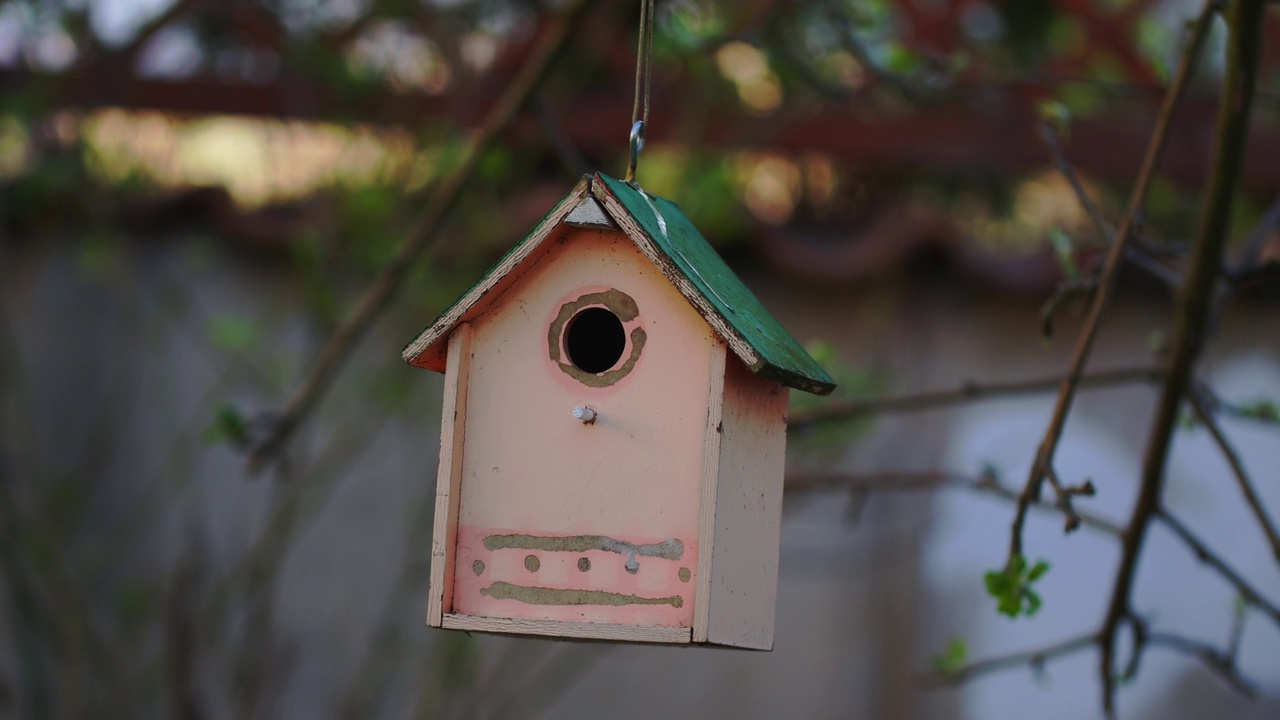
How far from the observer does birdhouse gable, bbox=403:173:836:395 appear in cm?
196

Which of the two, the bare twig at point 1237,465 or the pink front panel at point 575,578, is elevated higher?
the bare twig at point 1237,465

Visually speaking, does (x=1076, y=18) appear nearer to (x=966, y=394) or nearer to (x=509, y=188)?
(x=509, y=188)

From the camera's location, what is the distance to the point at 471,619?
2.03 meters

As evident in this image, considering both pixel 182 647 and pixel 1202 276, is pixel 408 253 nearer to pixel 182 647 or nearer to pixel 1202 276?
pixel 1202 276

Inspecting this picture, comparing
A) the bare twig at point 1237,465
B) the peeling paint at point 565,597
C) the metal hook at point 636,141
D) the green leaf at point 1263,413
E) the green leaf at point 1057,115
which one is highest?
the green leaf at point 1057,115

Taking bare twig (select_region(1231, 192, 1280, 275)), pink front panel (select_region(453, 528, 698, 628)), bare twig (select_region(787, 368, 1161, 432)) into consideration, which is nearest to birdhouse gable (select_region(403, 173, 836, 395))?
pink front panel (select_region(453, 528, 698, 628))

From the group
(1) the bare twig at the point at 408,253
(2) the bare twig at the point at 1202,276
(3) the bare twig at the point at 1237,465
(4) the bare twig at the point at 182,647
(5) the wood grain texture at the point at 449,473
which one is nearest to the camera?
(5) the wood grain texture at the point at 449,473

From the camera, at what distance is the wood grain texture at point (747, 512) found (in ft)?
6.58

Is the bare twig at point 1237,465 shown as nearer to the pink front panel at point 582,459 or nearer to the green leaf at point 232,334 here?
the pink front panel at point 582,459

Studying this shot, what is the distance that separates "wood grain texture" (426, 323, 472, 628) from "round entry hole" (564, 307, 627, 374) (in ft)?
0.59

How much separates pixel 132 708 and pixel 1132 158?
4.41m

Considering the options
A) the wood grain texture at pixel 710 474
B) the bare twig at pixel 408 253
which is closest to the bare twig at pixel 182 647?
the bare twig at pixel 408 253

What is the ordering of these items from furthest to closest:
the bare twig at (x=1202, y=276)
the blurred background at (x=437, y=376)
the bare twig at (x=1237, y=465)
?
the blurred background at (x=437, y=376), the bare twig at (x=1237, y=465), the bare twig at (x=1202, y=276)

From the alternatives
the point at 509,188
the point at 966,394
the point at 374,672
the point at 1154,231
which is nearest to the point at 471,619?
the point at 966,394
